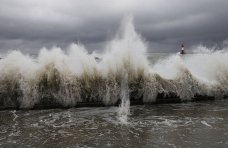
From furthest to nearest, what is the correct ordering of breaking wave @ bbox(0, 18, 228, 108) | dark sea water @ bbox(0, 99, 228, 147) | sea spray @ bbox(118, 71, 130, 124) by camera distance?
breaking wave @ bbox(0, 18, 228, 108), sea spray @ bbox(118, 71, 130, 124), dark sea water @ bbox(0, 99, 228, 147)

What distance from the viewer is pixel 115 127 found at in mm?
8141

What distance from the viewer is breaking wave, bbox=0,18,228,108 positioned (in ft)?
37.7

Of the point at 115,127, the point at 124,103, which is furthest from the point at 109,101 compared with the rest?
the point at 115,127

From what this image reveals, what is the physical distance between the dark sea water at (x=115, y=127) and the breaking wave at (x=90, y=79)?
Answer: 91 centimetres

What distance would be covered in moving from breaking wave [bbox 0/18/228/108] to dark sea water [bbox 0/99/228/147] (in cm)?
91

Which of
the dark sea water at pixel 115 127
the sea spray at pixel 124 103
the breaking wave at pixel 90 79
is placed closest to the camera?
the dark sea water at pixel 115 127

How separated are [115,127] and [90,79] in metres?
4.45

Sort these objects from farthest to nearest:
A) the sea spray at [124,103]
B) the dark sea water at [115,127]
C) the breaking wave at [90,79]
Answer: the breaking wave at [90,79] < the sea spray at [124,103] < the dark sea water at [115,127]

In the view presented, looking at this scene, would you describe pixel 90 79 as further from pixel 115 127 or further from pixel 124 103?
pixel 115 127

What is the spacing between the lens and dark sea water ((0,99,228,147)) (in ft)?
22.7

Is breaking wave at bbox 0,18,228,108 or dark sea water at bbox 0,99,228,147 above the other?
breaking wave at bbox 0,18,228,108

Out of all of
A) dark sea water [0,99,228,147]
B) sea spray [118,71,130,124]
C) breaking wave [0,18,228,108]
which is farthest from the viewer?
breaking wave [0,18,228,108]

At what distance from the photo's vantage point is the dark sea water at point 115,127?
691 centimetres

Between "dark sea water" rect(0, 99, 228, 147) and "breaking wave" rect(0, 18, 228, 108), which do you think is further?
"breaking wave" rect(0, 18, 228, 108)
